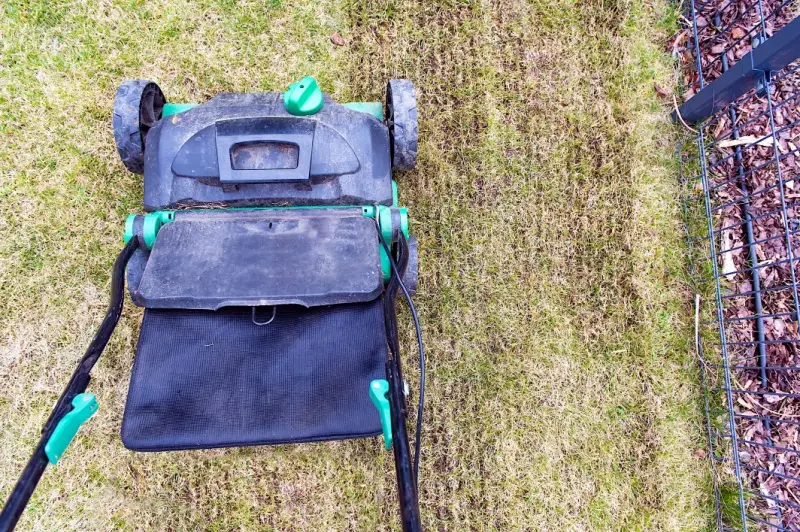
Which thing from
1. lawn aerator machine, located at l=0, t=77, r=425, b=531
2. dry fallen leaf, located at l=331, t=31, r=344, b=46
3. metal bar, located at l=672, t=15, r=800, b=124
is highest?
dry fallen leaf, located at l=331, t=31, r=344, b=46

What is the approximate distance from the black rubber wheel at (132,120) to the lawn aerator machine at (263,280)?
10 centimetres

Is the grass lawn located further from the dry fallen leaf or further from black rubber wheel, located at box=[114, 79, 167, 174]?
black rubber wheel, located at box=[114, 79, 167, 174]

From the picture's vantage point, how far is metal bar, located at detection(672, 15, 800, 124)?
1.58 meters

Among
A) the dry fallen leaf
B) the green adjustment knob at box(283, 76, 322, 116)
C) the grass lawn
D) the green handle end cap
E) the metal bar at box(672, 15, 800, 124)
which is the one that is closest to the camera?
the green handle end cap

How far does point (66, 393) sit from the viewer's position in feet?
3.80

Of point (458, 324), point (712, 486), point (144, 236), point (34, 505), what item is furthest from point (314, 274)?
point (712, 486)

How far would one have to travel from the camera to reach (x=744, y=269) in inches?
74.4

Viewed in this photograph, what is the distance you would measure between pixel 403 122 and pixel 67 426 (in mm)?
1154

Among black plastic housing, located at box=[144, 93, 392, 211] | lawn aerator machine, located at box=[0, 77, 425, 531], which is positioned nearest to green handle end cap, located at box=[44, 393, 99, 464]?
lawn aerator machine, located at box=[0, 77, 425, 531]

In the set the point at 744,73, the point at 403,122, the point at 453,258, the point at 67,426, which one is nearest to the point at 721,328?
the point at 744,73

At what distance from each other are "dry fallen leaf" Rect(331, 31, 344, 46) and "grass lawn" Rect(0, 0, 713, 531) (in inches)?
1.2

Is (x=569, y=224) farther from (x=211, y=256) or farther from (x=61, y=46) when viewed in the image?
(x=61, y=46)

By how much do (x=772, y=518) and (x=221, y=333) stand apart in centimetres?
192

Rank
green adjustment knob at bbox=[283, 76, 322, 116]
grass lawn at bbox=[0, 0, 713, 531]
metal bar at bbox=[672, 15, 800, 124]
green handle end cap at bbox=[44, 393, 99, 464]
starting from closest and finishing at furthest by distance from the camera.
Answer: green handle end cap at bbox=[44, 393, 99, 464] → green adjustment knob at bbox=[283, 76, 322, 116] → metal bar at bbox=[672, 15, 800, 124] → grass lawn at bbox=[0, 0, 713, 531]
